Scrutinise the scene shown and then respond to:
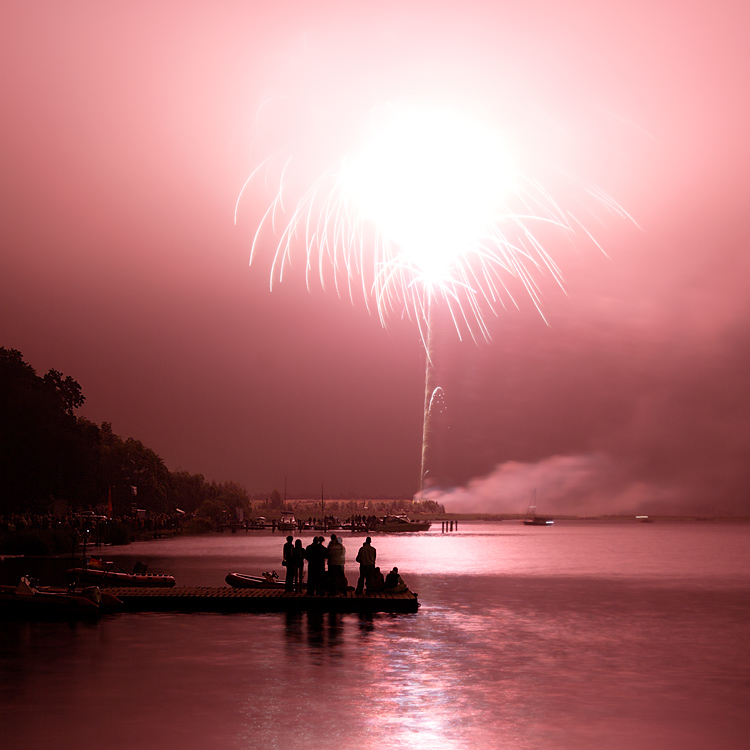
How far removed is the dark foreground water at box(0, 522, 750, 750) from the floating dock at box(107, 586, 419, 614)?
760mm

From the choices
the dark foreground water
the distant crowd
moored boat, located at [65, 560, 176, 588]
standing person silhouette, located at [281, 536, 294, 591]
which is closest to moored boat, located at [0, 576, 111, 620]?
the dark foreground water

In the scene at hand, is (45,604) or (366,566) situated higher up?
(366,566)

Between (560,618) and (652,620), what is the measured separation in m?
3.65

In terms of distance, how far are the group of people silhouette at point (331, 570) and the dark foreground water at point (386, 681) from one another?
183cm

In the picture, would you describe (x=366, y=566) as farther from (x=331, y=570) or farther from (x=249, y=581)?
(x=249, y=581)

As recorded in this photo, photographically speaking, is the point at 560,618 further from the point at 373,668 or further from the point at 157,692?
the point at 157,692

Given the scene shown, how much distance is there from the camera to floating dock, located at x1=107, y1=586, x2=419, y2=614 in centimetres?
3338

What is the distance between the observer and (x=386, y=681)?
20734mm

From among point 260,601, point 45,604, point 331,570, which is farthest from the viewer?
point 331,570

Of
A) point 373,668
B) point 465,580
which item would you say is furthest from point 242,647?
point 465,580

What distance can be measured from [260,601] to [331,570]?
9.29 ft

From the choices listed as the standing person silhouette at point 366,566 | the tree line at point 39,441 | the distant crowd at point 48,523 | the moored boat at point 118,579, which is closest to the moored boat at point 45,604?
the standing person silhouette at point 366,566

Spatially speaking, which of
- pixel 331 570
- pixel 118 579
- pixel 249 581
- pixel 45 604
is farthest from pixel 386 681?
pixel 118 579

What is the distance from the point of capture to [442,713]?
1770 centimetres
